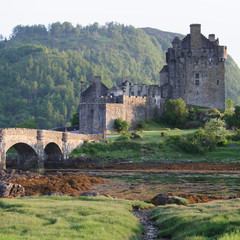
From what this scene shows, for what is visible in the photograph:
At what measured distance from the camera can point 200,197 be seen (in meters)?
31.0

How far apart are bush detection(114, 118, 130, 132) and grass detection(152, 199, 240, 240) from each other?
49.9 m

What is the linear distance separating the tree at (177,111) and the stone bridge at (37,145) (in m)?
18.4

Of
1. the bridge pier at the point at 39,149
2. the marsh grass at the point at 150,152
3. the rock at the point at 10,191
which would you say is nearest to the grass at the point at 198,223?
the rock at the point at 10,191

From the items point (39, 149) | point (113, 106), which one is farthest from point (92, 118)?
point (39, 149)

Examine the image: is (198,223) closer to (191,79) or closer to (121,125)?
(121,125)

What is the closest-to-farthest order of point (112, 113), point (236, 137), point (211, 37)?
1. point (236, 137)
2. point (112, 113)
3. point (211, 37)

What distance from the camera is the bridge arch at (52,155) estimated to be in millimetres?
59969

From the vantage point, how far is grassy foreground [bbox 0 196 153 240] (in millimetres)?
16719

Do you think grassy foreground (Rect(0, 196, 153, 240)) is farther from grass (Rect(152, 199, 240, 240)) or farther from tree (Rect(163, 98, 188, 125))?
tree (Rect(163, 98, 188, 125))

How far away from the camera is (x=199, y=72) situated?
88688 millimetres

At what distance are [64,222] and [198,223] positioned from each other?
18.3ft

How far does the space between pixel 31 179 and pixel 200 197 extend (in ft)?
54.9

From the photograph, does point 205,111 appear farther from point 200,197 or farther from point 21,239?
point 21,239

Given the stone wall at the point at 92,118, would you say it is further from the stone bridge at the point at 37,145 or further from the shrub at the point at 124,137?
the shrub at the point at 124,137
